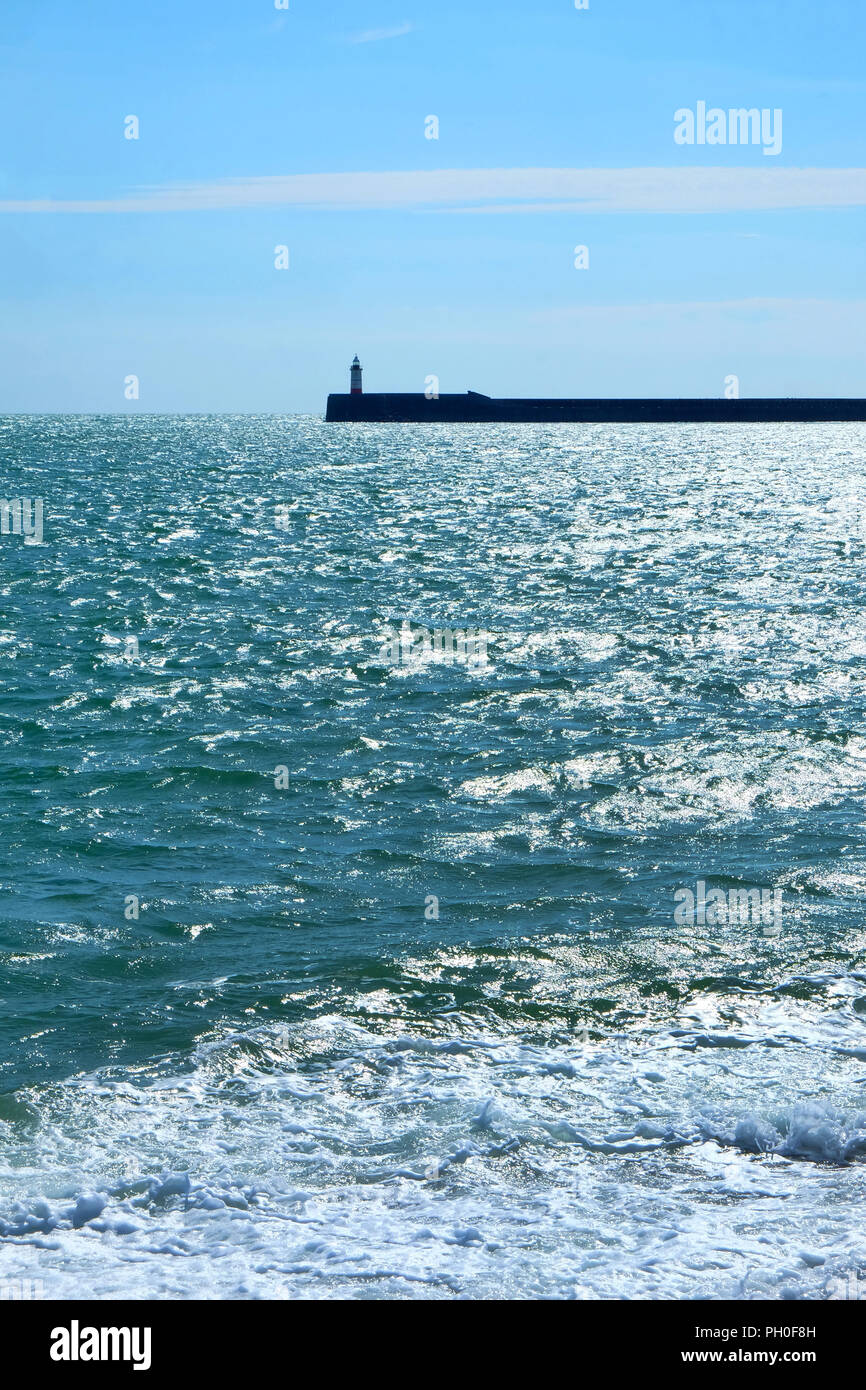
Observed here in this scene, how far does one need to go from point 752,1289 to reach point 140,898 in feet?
20.4

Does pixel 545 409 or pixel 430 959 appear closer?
pixel 430 959

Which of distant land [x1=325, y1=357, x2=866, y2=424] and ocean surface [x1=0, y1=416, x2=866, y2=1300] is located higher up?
distant land [x1=325, y1=357, x2=866, y2=424]

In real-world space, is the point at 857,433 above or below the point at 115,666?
above

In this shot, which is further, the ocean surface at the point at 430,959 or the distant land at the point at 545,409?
the distant land at the point at 545,409

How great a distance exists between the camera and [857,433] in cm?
14800

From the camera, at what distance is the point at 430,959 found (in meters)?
9.13

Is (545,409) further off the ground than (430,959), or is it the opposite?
(545,409)

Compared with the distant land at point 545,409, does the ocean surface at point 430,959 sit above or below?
below

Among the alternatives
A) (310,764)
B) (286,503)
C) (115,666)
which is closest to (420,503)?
(286,503)

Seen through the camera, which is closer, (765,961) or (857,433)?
(765,961)

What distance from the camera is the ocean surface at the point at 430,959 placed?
5840 millimetres

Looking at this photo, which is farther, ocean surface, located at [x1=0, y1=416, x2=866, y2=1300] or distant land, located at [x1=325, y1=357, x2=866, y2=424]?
distant land, located at [x1=325, y1=357, x2=866, y2=424]

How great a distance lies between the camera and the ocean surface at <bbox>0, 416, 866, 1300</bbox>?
5840 mm
